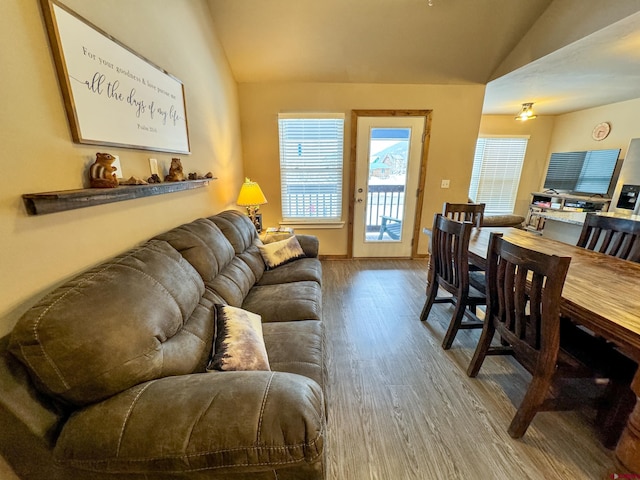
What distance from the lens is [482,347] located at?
1.67 meters

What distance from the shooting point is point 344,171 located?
11.9 feet

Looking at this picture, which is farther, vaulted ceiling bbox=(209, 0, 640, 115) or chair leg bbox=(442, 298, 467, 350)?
vaulted ceiling bbox=(209, 0, 640, 115)

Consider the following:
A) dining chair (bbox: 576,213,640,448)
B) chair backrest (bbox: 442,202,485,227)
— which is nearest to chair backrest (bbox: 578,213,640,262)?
dining chair (bbox: 576,213,640,448)

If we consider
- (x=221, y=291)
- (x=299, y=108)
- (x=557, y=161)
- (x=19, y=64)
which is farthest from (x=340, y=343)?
(x=557, y=161)

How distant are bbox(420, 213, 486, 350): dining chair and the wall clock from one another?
5047 millimetres

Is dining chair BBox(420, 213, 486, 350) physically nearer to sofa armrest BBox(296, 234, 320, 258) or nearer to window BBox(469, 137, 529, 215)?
sofa armrest BBox(296, 234, 320, 258)

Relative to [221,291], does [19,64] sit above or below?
above

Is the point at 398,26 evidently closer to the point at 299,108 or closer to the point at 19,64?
the point at 299,108

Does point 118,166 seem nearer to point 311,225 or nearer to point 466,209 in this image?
point 311,225

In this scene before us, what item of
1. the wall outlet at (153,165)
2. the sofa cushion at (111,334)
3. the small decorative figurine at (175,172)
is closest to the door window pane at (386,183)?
the small decorative figurine at (175,172)

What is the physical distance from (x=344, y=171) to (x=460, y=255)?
86.5 inches

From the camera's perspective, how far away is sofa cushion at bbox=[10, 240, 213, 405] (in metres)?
0.74

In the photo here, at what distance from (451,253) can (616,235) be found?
1.15 m

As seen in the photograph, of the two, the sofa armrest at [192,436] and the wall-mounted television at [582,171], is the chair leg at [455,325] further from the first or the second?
the wall-mounted television at [582,171]
